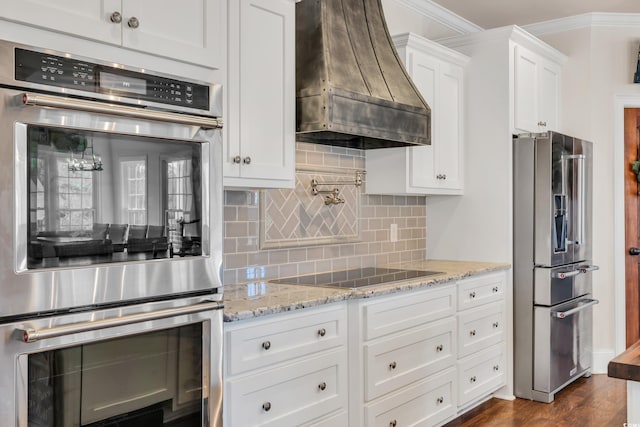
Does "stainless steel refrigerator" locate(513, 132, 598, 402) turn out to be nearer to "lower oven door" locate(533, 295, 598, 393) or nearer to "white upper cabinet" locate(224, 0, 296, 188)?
"lower oven door" locate(533, 295, 598, 393)

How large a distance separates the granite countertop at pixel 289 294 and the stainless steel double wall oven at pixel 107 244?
259 mm

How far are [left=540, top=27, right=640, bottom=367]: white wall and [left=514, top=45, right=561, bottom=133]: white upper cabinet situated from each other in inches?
8.0

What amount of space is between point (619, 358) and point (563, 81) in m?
3.63

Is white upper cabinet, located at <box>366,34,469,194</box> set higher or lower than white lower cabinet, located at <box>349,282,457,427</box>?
higher

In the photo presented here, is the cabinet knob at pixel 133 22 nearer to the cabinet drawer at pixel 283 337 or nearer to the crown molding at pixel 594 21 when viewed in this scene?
the cabinet drawer at pixel 283 337

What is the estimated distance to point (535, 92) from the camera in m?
4.24

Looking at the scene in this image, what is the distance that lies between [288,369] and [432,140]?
1989 millimetres

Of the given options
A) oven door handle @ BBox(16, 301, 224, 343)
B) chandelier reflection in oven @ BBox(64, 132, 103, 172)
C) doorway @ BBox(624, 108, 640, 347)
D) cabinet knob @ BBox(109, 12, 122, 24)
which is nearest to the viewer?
oven door handle @ BBox(16, 301, 224, 343)

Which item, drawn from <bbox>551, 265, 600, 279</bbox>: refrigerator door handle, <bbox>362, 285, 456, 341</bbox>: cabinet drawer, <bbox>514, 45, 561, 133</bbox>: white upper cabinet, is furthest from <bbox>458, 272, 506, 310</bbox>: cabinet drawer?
<bbox>514, 45, 561, 133</bbox>: white upper cabinet

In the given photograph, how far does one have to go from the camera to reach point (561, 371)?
3.94m

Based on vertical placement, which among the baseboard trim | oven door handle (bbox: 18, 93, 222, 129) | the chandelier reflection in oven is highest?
oven door handle (bbox: 18, 93, 222, 129)

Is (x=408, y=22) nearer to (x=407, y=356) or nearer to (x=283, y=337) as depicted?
(x=407, y=356)

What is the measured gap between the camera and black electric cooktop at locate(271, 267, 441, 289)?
292cm

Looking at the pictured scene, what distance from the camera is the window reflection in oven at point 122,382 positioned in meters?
1.54
